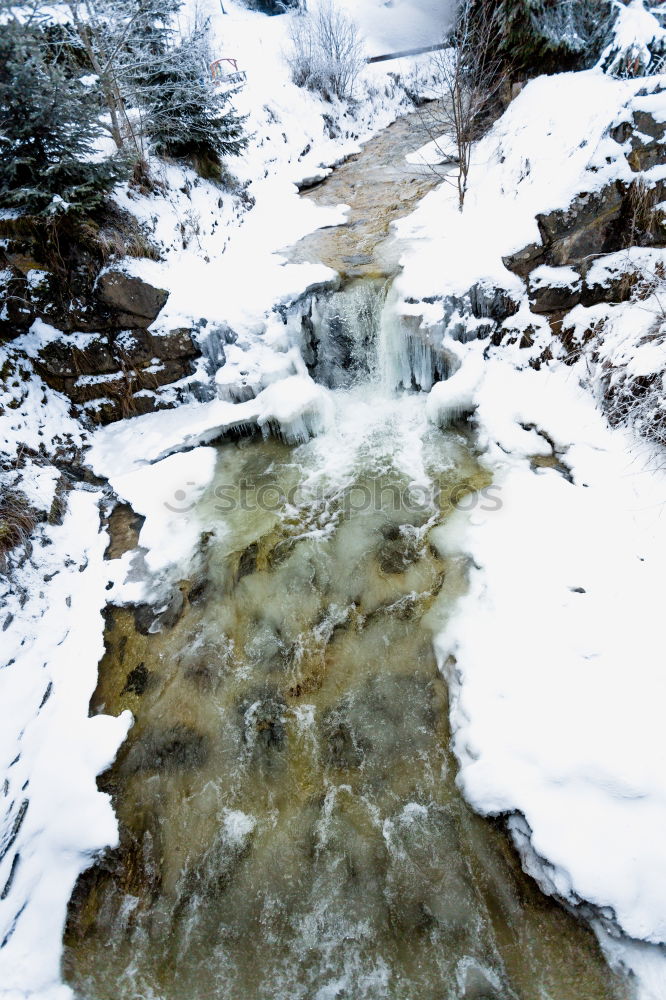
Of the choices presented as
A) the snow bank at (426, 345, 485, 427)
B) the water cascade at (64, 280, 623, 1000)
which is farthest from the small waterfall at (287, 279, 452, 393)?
the water cascade at (64, 280, 623, 1000)

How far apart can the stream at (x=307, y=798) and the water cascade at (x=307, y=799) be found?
1 centimetres

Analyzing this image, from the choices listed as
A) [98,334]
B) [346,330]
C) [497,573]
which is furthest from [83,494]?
[497,573]

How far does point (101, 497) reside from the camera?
5.29 meters

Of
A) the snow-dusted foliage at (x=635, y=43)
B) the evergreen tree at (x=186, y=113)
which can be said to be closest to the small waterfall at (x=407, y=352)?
the snow-dusted foliage at (x=635, y=43)

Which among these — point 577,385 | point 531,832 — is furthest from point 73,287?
point 531,832

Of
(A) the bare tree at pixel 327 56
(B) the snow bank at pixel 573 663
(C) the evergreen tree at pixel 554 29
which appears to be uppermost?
(A) the bare tree at pixel 327 56

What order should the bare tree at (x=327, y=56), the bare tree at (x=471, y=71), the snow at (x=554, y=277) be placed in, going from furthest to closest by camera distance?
the bare tree at (x=327, y=56) < the bare tree at (x=471, y=71) < the snow at (x=554, y=277)

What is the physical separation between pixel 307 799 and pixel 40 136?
293 inches

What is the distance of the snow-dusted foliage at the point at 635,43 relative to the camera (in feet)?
18.6

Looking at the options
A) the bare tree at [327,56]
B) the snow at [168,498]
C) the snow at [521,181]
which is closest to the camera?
the snow at [168,498]

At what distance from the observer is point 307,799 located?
283 centimetres

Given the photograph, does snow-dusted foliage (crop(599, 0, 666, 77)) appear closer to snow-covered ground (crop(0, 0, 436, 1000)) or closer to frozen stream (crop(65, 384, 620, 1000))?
snow-covered ground (crop(0, 0, 436, 1000))

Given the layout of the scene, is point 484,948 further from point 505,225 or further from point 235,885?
point 505,225

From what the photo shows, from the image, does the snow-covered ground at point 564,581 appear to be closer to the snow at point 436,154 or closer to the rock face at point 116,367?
the rock face at point 116,367
